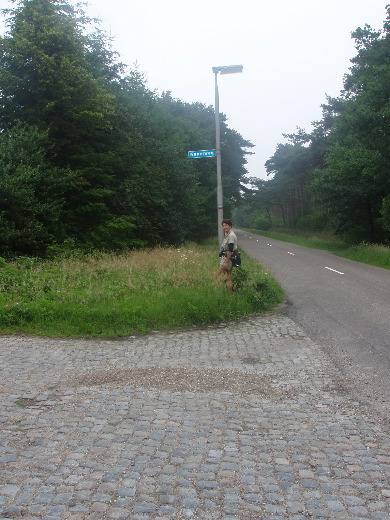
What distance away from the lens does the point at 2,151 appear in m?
16.9

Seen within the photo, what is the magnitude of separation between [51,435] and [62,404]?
0.75 meters

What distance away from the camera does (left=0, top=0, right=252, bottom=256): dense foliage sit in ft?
56.6

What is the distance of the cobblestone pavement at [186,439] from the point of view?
307 cm

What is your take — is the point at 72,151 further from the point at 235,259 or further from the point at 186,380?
the point at 186,380

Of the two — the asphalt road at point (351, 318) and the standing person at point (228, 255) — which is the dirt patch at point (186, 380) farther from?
the standing person at point (228, 255)

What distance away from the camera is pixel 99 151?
22984 mm

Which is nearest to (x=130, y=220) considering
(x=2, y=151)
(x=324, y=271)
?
(x=2, y=151)

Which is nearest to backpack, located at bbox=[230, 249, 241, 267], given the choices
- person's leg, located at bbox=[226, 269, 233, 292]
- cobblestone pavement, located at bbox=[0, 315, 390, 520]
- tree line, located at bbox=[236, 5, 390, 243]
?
person's leg, located at bbox=[226, 269, 233, 292]

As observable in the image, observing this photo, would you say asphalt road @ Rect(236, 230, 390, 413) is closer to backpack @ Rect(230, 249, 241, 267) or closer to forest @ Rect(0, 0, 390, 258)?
backpack @ Rect(230, 249, 241, 267)

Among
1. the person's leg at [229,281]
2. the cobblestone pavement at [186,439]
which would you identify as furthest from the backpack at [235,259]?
the cobblestone pavement at [186,439]

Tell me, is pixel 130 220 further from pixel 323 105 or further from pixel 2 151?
pixel 323 105

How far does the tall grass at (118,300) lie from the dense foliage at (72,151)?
5.23m

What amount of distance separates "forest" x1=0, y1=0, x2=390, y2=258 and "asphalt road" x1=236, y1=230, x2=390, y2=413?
9.11 meters

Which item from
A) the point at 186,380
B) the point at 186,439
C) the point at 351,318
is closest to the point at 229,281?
the point at 351,318
